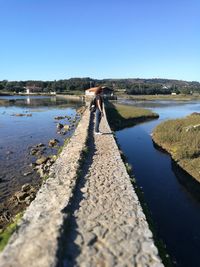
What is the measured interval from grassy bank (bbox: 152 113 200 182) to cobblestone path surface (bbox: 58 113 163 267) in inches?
321

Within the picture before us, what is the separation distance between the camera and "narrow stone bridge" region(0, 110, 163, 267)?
7426 millimetres

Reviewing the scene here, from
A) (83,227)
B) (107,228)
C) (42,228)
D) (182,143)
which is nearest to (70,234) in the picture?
(83,227)

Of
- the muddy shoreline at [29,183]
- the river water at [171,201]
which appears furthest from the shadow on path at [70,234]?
the river water at [171,201]

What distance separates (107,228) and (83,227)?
68 centimetres

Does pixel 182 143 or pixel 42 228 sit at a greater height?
pixel 42 228

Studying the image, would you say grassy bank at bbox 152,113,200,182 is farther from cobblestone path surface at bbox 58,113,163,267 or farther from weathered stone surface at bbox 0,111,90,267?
weathered stone surface at bbox 0,111,90,267

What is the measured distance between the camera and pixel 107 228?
911 cm

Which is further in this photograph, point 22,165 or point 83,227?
point 22,165

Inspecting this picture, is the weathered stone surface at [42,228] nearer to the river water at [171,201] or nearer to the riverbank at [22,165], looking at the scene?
the riverbank at [22,165]

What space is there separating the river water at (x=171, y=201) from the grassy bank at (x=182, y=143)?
594 mm

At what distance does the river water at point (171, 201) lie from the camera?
Answer: 11.7 meters

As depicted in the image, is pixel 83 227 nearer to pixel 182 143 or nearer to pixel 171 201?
pixel 171 201

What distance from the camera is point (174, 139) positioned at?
2886 centimetres

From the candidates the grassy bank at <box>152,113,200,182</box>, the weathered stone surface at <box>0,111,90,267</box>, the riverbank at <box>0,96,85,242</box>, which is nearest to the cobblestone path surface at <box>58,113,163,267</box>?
the weathered stone surface at <box>0,111,90,267</box>
